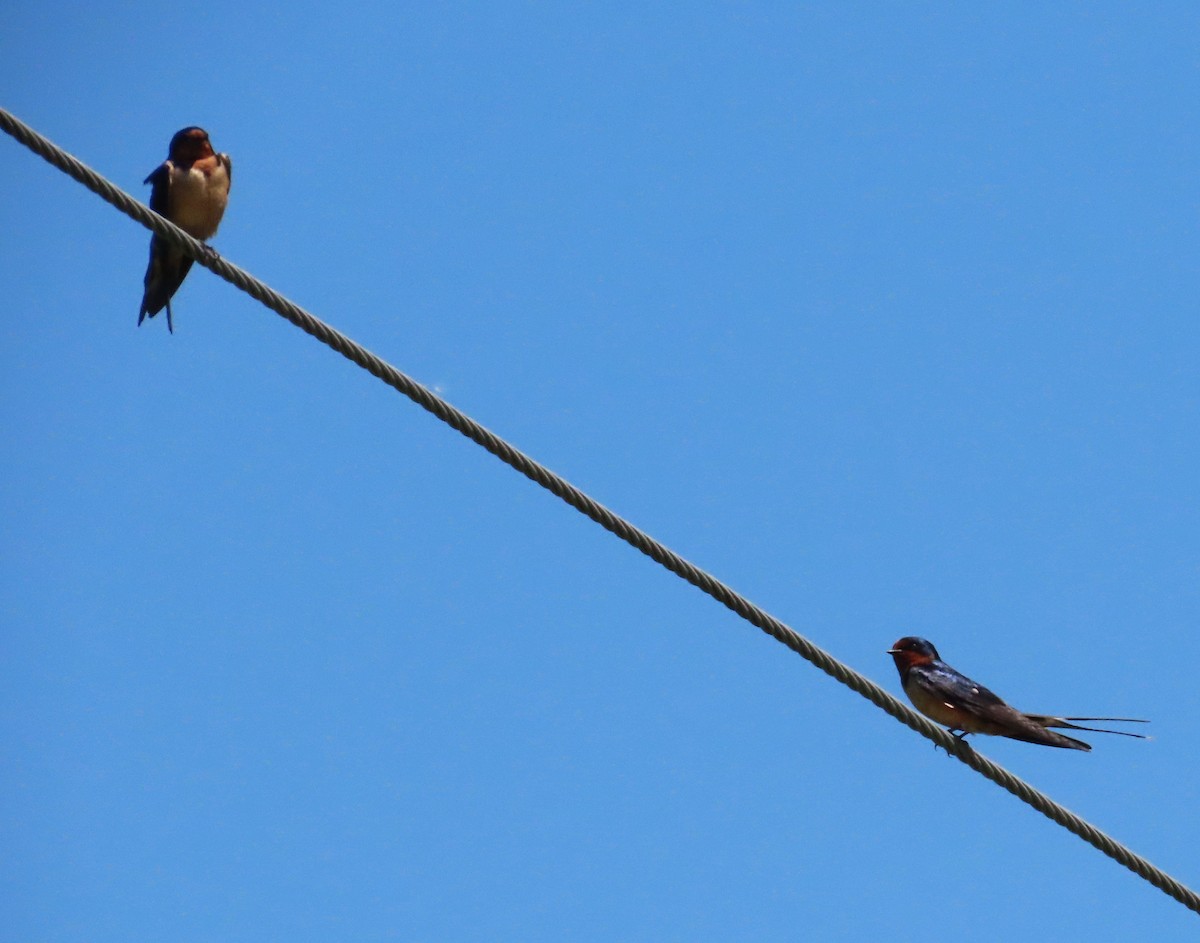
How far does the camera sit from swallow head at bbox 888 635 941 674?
934cm

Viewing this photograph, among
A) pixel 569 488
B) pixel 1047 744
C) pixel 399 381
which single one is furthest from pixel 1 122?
pixel 1047 744

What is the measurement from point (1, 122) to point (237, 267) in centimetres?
71

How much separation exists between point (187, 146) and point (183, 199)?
313 millimetres

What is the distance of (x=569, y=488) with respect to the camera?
15.4ft

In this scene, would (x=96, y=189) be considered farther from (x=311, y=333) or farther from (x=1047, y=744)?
(x=1047, y=744)

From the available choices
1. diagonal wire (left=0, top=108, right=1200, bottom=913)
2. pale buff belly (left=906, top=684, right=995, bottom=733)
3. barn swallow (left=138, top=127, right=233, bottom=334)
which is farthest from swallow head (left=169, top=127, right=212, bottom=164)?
pale buff belly (left=906, top=684, right=995, bottom=733)

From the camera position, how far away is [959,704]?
8289mm

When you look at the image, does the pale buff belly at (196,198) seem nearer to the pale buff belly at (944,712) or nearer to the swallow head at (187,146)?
the swallow head at (187,146)

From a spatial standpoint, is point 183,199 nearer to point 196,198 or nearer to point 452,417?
point 196,198

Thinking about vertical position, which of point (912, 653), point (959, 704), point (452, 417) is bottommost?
point (452, 417)

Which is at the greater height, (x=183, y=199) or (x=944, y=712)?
(x=183, y=199)

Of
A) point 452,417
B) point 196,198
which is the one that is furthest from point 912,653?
point 452,417

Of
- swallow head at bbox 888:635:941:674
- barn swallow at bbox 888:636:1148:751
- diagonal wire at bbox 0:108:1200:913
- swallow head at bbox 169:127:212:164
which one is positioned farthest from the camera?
swallow head at bbox 888:635:941:674

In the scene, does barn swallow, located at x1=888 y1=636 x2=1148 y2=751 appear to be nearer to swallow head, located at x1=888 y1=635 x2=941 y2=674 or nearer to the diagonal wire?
swallow head, located at x1=888 y1=635 x2=941 y2=674
